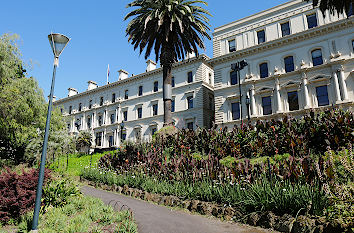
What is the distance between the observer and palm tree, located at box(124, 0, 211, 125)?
1889cm

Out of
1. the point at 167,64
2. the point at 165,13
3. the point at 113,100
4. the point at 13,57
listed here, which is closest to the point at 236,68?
the point at 167,64

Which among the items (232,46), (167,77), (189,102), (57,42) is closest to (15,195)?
(57,42)

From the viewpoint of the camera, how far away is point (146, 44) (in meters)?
21.0

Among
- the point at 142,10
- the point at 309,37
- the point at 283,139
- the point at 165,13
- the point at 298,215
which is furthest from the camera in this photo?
the point at 309,37

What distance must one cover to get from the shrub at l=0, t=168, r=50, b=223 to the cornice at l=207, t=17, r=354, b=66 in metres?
29.4

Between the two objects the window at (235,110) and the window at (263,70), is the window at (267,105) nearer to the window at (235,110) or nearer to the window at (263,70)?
the window at (263,70)

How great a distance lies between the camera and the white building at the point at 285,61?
84.0 feet

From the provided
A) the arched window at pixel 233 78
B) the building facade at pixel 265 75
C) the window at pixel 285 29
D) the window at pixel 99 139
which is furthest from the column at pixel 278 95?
the window at pixel 99 139

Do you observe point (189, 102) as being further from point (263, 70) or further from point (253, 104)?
point (263, 70)

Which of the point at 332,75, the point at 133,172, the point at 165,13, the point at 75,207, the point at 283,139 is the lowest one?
the point at 75,207

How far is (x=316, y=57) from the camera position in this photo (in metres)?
27.4

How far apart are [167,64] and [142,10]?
5.46m

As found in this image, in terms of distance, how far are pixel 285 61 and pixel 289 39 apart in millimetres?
2618

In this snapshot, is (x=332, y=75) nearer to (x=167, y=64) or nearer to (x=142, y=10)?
(x=167, y=64)
